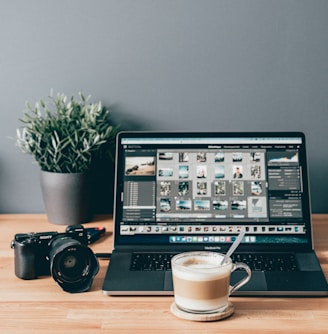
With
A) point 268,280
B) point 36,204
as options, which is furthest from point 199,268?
point 36,204

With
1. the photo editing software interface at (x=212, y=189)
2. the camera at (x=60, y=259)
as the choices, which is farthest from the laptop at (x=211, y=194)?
the camera at (x=60, y=259)

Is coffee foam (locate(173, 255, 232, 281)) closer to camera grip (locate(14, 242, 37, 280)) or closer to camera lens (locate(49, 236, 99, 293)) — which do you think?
camera lens (locate(49, 236, 99, 293))

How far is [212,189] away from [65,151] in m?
0.42

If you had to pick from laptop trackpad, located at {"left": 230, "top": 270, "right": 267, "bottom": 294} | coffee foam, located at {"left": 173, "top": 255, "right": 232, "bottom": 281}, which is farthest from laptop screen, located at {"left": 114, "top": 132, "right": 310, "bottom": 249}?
coffee foam, located at {"left": 173, "top": 255, "right": 232, "bottom": 281}

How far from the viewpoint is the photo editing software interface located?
136 cm

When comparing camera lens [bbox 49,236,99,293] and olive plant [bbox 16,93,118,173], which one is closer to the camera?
camera lens [bbox 49,236,99,293]

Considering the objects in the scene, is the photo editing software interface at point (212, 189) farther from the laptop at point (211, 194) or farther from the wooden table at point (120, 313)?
the wooden table at point (120, 313)

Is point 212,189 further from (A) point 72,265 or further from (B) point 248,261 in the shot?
(A) point 72,265

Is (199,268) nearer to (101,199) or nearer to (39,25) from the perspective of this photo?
(101,199)

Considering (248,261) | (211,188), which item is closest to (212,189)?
(211,188)

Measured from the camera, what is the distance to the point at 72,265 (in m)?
1.19

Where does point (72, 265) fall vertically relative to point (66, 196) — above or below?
below

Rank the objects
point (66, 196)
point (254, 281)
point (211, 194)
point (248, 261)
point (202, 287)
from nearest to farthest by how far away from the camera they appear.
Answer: point (202, 287) → point (254, 281) → point (248, 261) → point (211, 194) → point (66, 196)

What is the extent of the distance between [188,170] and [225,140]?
4.5 inches
